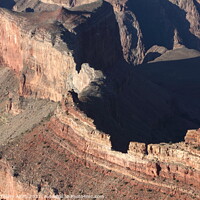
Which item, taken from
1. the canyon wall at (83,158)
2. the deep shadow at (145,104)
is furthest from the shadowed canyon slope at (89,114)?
the deep shadow at (145,104)

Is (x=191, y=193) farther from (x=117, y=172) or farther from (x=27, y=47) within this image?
(x=27, y=47)

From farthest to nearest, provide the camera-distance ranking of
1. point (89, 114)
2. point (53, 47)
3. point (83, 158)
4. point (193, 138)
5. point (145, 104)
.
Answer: point (145, 104), point (53, 47), point (89, 114), point (83, 158), point (193, 138)

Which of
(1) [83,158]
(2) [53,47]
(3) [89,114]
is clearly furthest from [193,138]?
(2) [53,47]

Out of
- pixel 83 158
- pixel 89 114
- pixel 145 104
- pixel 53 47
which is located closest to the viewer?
pixel 83 158

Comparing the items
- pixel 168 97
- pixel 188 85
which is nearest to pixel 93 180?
pixel 168 97

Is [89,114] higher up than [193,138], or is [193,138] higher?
[193,138]

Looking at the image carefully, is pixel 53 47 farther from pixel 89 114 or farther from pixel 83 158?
pixel 83 158

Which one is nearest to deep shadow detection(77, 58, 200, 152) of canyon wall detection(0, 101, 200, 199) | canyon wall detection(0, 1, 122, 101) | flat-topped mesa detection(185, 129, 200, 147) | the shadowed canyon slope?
the shadowed canyon slope
